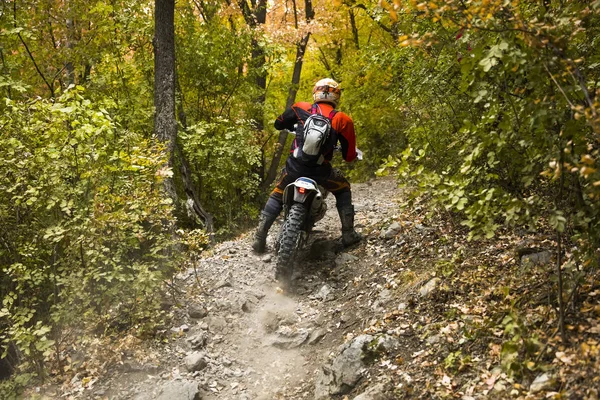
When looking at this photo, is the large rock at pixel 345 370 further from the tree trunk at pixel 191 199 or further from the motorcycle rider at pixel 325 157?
the tree trunk at pixel 191 199

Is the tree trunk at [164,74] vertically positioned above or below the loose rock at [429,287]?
above

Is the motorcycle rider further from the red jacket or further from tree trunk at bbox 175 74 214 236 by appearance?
tree trunk at bbox 175 74 214 236

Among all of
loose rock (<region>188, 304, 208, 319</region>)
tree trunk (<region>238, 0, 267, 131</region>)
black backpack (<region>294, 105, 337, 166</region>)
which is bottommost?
loose rock (<region>188, 304, 208, 319</region>)

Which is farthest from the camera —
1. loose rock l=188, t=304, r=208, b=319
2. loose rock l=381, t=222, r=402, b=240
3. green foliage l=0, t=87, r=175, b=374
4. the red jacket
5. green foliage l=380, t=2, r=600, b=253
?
loose rock l=381, t=222, r=402, b=240

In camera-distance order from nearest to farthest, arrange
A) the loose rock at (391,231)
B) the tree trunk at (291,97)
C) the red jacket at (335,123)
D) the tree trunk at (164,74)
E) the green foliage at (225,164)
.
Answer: the red jacket at (335,123) → the loose rock at (391,231) → the tree trunk at (164,74) → the green foliage at (225,164) → the tree trunk at (291,97)

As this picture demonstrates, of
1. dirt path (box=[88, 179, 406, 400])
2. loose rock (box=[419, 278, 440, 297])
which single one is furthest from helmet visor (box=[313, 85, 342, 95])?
loose rock (box=[419, 278, 440, 297])

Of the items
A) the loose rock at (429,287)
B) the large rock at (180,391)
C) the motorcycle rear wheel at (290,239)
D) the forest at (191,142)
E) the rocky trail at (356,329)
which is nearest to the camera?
the forest at (191,142)

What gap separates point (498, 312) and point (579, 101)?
1696 mm

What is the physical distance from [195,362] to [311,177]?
9.88ft

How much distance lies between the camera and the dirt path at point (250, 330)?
15.0ft

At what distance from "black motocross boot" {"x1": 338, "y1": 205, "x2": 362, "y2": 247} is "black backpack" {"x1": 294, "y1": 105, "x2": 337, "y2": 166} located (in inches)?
38.3

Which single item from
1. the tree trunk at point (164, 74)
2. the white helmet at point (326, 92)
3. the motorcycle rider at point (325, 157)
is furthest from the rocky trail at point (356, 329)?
the tree trunk at point (164, 74)

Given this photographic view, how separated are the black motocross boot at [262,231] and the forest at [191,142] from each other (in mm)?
847

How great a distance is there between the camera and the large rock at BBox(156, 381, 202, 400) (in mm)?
4309
